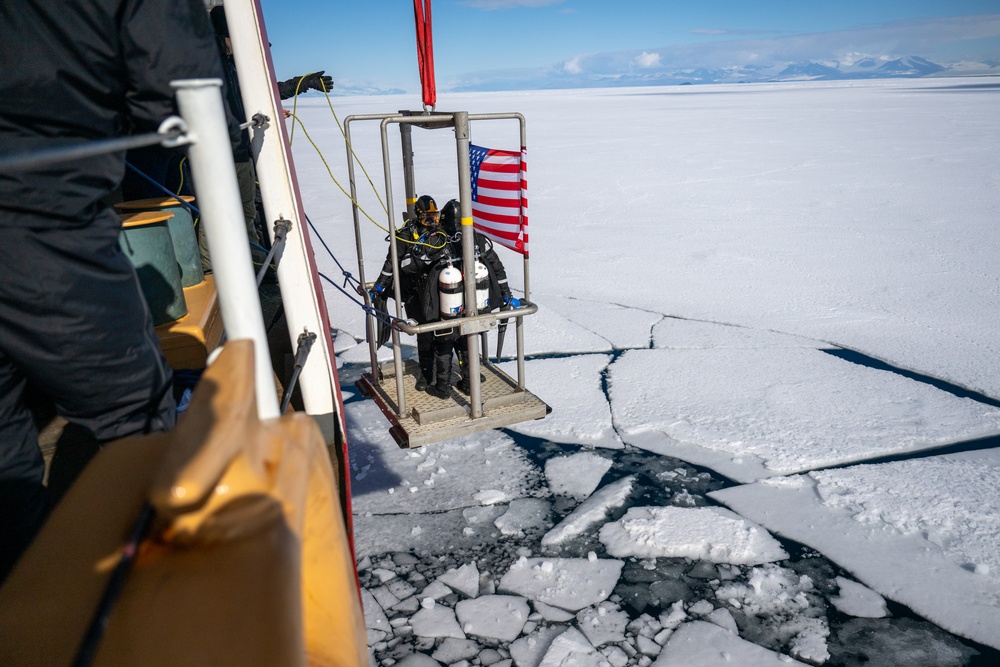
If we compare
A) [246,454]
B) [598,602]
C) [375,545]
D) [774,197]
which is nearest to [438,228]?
[375,545]

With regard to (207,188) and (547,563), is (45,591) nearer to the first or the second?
(207,188)

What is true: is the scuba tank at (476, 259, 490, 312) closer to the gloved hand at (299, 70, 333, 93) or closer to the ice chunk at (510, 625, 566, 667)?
the gloved hand at (299, 70, 333, 93)

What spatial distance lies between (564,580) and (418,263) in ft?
5.86

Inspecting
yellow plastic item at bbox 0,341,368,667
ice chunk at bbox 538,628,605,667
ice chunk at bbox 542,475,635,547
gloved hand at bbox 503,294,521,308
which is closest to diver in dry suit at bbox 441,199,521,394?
gloved hand at bbox 503,294,521,308

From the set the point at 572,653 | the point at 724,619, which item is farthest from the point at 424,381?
the point at 724,619

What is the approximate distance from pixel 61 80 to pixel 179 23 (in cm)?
29

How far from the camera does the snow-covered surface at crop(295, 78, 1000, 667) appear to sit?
8.44 ft

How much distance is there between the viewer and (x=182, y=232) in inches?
119

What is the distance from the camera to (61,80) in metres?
1.48

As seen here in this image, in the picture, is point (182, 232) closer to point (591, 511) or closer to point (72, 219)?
point (72, 219)

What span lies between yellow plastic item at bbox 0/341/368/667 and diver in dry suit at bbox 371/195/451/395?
2.73 metres

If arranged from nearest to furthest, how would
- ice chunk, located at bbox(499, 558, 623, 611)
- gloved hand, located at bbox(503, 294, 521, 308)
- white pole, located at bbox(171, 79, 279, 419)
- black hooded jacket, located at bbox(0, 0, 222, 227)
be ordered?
white pole, located at bbox(171, 79, 279, 419) → black hooded jacket, located at bbox(0, 0, 222, 227) → ice chunk, located at bbox(499, 558, 623, 611) → gloved hand, located at bbox(503, 294, 521, 308)

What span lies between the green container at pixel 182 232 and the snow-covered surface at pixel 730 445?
136 cm

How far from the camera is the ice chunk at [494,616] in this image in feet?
8.28
